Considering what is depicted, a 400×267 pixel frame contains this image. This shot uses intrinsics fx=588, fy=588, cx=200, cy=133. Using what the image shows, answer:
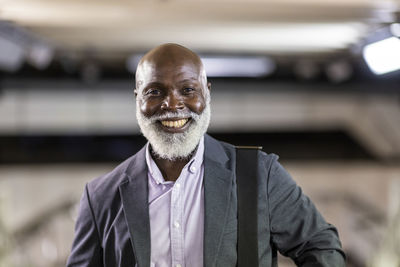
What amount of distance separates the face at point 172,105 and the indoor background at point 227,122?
4.00m

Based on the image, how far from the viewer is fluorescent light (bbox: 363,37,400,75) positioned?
5.31 meters

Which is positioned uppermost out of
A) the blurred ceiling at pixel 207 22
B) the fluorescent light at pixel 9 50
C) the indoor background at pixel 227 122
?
the blurred ceiling at pixel 207 22

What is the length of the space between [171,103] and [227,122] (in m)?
9.48

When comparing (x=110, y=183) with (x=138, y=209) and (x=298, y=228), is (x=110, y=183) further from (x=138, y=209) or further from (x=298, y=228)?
(x=298, y=228)

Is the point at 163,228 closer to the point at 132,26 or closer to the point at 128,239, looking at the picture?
the point at 128,239

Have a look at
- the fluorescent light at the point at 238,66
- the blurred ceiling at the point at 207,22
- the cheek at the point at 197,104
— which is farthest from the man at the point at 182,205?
the fluorescent light at the point at 238,66

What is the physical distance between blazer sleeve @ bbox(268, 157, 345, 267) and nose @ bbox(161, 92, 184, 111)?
334mm

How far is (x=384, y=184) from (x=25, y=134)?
6.73m

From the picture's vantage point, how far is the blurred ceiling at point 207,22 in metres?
4.07

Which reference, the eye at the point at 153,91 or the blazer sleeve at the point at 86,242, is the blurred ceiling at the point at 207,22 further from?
the blazer sleeve at the point at 86,242

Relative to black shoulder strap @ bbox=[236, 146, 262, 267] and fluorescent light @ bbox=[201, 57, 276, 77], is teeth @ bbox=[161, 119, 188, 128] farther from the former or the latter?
fluorescent light @ bbox=[201, 57, 276, 77]

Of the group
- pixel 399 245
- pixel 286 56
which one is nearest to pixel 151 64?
pixel 286 56

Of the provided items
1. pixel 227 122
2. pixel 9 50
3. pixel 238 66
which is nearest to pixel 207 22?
pixel 9 50

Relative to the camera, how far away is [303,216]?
166 cm
